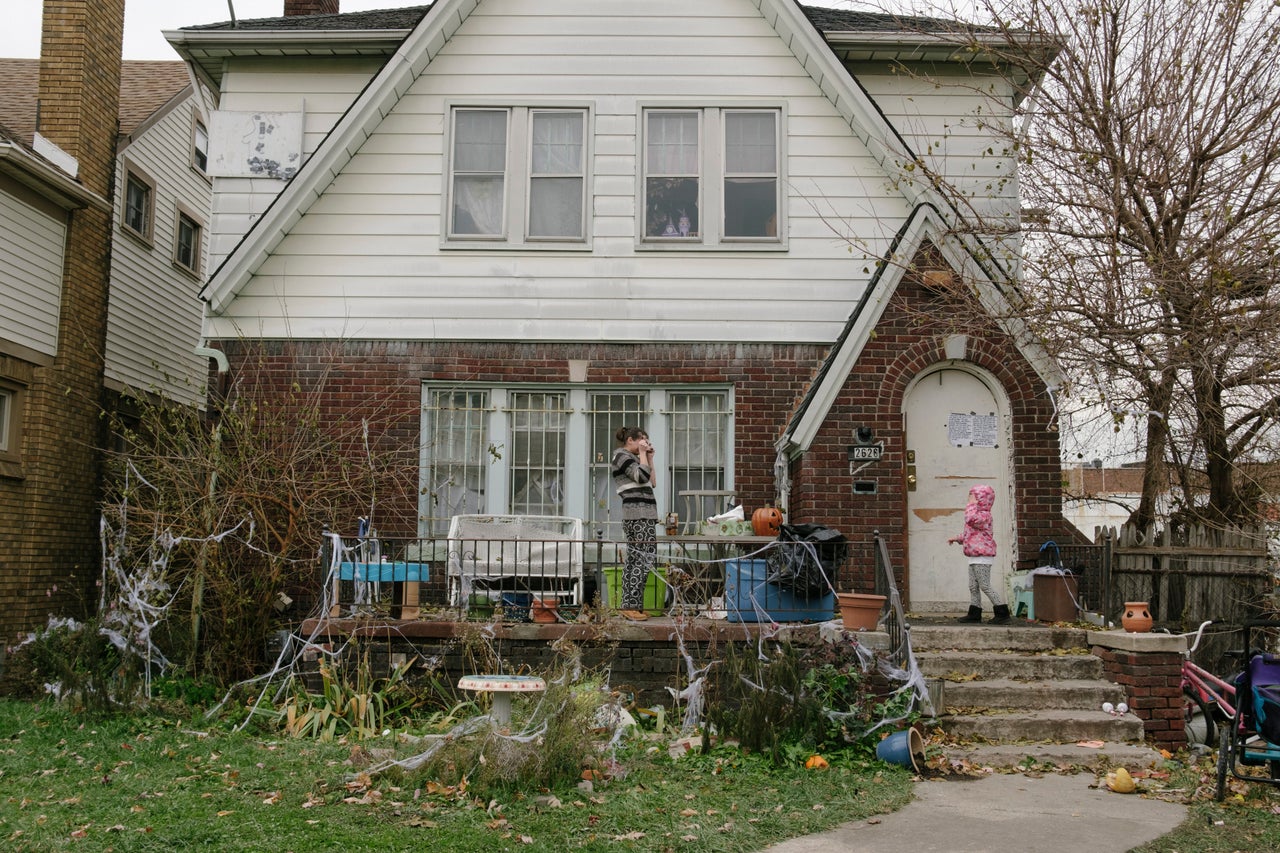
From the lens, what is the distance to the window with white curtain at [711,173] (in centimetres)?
1255

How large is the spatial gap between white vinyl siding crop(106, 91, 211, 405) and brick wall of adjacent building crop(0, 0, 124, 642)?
1.92 feet

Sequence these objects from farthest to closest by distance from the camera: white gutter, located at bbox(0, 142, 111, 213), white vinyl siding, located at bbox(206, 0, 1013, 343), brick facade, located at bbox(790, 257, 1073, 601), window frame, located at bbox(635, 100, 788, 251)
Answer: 1. white gutter, located at bbox(0, 142, 111, 213)
2. window frame, located at bbox(635, 100, 788, 251)
3. white vinyl siding, located at bbox(206, 0, 1013, 343)
4. brick facade, located at bbox(790, 257, 1073, 601)

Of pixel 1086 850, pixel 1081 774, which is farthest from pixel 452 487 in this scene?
pixel 1086 850

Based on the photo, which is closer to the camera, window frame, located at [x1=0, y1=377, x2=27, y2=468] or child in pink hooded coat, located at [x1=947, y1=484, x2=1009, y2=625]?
child in pink hooded coat, located at [x1=947, y1=484, x2=1009, y2=625]

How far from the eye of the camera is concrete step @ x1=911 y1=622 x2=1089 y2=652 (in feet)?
31.4

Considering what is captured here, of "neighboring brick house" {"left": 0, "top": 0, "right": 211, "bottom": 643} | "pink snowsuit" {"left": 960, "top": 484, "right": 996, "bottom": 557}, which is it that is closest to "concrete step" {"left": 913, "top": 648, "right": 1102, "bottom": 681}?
"pink snowsuit" {"left": 960, "top": 484, "right": 996, "bottom": 557}

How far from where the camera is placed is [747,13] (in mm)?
12492

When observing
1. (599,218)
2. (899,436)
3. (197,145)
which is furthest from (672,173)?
(197,145)

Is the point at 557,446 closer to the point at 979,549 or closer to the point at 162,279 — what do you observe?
the point at 979,549

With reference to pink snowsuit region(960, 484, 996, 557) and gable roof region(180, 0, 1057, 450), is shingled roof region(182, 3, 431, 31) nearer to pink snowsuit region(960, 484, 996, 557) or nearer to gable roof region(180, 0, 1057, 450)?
gable roof region(180, 0, 1057, 450)

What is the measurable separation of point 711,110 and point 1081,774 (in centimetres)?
795

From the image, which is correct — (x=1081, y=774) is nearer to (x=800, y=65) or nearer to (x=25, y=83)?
(x=800, y=65)

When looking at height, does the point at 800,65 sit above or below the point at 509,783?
above

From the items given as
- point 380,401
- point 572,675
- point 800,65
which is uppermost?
point 800,65
